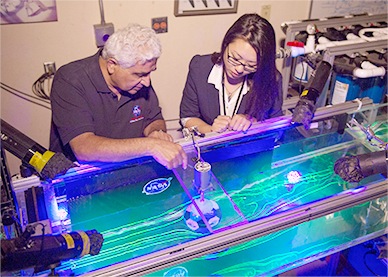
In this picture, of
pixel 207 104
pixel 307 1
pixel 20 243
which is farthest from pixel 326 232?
pixel 307 1

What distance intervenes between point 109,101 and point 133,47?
0.40 metres

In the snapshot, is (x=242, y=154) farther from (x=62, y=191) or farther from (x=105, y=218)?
(x=62, y=191)

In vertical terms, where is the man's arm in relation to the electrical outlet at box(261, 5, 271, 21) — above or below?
below

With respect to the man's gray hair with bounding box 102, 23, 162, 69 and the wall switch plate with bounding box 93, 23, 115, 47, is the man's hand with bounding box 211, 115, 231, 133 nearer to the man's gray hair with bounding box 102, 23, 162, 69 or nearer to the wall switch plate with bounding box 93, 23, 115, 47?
the man's gray hair with bounding box 102, 23, 162, 69

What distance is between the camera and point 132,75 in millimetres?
1683

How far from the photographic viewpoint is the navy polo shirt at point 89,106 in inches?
66.5

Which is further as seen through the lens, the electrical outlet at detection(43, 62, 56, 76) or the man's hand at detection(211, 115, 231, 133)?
the electrical outlet at detection(43, 62, 56, 76)

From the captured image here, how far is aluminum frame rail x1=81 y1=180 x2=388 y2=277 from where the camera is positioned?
3.58 feet

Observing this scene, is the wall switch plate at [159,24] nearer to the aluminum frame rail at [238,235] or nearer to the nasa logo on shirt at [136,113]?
the nasa logo on shirt at [136,113]

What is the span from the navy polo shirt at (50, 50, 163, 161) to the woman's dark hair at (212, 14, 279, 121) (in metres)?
0.62

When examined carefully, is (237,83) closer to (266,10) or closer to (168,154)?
(168,154)

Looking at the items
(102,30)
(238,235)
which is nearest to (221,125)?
(238,235)

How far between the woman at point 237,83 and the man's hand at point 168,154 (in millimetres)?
345

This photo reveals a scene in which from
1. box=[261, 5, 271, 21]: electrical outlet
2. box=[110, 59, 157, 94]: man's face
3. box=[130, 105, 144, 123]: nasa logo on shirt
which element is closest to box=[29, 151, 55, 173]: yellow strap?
box=[110, 59, 157, 94]: man's face
